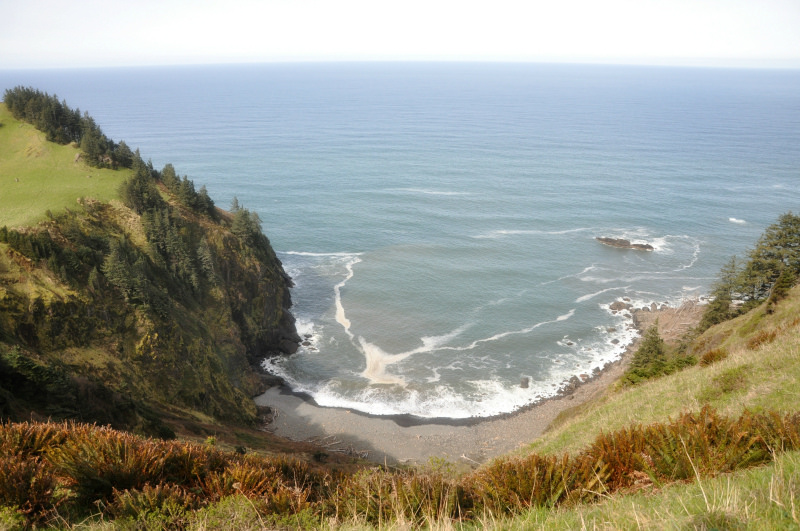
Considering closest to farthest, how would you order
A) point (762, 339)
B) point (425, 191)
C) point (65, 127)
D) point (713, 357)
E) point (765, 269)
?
1. point (762, 339)
2. point (713, 357)
3. point (765, 269)
4. point (65, 127)
5. point (425, 191)

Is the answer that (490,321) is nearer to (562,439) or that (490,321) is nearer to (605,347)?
(605,347)

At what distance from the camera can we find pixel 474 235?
8800 centimetres

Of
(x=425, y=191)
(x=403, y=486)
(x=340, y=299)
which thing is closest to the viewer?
(x=403, y=486)

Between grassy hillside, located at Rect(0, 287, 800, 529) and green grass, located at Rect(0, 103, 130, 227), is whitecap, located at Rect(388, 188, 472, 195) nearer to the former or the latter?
green grass, located at Rect(0, 103, 130, 227)

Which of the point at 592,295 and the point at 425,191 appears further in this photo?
the point at 425,191

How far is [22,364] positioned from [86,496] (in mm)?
20600

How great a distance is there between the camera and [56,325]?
109ft

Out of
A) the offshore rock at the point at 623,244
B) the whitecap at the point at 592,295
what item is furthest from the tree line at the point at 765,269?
the offshore rock at the point at 623,244

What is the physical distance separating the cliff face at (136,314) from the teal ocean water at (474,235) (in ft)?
31.8

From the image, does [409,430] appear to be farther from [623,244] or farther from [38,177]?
[623,244]

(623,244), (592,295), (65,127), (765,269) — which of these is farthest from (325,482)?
(623,244)

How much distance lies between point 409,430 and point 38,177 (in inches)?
2040

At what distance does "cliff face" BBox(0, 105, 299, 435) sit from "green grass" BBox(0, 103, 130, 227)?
193 centimetres

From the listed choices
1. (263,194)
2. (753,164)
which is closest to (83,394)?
(263,194)
